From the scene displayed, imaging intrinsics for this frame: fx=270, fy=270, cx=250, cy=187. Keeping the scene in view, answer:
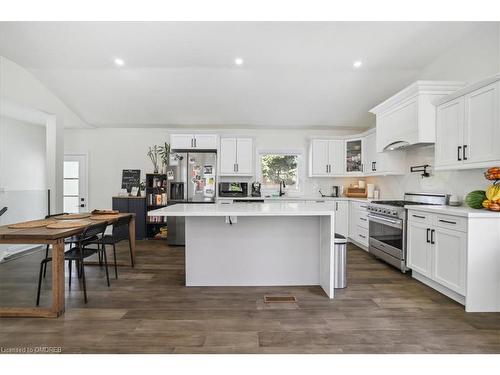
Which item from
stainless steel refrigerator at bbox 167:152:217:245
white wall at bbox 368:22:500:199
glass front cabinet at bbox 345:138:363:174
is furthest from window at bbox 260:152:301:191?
white wall at bbox 368:22:500:199

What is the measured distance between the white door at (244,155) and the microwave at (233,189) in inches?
10.8

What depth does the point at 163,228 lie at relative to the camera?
5762 millimetres

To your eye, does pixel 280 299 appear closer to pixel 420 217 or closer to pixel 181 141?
pixel 420 217

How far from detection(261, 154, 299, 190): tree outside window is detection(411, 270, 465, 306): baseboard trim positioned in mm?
3231

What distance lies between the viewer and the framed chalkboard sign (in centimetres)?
610

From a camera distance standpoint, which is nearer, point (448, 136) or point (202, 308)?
point (202, 308)

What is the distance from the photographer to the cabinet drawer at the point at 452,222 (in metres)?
2.60

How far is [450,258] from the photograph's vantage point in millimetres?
2781

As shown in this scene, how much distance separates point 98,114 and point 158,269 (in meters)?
3.78

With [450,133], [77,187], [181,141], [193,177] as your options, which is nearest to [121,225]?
[193,177]

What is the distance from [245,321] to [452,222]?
2281mm
